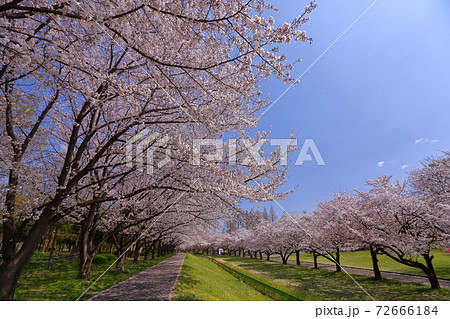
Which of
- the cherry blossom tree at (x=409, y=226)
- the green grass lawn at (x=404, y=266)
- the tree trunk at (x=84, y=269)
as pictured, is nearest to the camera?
the tree trunk at (x=84, y=269)

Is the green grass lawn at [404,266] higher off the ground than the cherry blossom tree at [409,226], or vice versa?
the cherry blossom tree at [409,226]

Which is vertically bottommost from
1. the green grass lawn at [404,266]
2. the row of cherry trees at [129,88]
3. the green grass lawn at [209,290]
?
the green grass lawn at [404,266]

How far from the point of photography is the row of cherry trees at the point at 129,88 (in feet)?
11.4

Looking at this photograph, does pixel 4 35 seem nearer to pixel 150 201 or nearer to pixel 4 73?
pixel 4 73

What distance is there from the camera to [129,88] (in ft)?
16.3

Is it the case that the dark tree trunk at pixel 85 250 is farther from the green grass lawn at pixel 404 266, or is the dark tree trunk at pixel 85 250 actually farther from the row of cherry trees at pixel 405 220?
the green grass lawn at pixel 404 266

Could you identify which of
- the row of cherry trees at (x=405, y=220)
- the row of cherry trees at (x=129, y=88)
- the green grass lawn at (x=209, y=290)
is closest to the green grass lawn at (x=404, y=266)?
the row of cherry trees at (x=405, y=220)

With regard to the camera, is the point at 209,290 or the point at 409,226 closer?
the point at 209,290

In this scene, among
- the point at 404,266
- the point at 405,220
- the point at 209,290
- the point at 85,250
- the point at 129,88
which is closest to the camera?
the point at 129,88

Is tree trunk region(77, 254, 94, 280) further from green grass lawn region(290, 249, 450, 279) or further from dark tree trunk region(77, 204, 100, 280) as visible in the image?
green grass lawn region(290, 249, 450, 279)

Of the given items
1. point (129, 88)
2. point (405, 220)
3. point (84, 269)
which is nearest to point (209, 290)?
point (84, 269)

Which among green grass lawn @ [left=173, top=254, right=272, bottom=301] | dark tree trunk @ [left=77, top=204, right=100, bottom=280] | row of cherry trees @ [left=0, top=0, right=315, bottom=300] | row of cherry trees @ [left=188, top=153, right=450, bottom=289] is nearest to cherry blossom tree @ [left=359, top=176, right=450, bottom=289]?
row of cherry trees @ [left=188, top=153, right=450, bottom=289]

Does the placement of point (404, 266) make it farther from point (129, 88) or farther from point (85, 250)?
point (129, 88)
